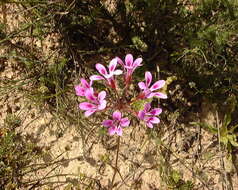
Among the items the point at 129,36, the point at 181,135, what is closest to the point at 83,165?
the point at 181,135

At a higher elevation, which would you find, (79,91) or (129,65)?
(129,65)

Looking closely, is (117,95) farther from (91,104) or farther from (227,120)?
(227,120)

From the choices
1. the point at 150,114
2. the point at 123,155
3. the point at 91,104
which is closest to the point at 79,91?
the point at 91,104

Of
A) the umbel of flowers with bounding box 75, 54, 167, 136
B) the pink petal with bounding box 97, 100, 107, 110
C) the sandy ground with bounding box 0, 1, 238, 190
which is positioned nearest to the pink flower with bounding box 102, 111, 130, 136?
the umbel of flowers with bounding box 75, 54, 167, 136

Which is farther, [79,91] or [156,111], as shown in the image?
[156,111]

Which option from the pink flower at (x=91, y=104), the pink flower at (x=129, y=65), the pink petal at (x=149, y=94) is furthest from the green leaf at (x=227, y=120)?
the pink flower at (x=91, y=104)

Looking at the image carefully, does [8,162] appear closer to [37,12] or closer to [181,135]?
[37,12]

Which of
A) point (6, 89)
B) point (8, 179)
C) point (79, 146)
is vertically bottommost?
point (8, 179)

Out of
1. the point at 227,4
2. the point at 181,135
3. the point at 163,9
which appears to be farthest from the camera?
the point at 181,135
